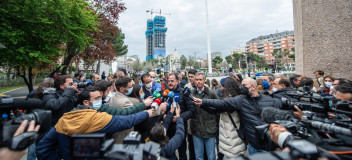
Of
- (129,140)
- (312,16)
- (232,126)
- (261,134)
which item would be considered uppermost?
(312,16)

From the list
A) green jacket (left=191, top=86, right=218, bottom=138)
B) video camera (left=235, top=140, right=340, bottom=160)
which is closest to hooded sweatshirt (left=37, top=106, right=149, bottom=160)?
green jacket (left=191, top=86, right=218, bottom=138)

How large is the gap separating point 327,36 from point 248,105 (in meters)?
12.4

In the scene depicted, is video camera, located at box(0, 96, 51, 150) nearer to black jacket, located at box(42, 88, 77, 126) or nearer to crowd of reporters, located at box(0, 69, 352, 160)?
crowd of reporters, located at box(0, 69, 352, 160)

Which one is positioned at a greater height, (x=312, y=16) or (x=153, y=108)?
(x=312, y=16)

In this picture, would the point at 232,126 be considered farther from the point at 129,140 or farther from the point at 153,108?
the point at 129,140

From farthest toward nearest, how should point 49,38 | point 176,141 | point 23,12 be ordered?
point 49,38
point 23,12
point 176,141

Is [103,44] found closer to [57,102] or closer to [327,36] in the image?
[57,102]

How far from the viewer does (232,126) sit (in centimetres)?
269

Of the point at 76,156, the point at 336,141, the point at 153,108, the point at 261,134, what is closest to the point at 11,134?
the point at 76,156

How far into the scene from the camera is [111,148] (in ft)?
3.52

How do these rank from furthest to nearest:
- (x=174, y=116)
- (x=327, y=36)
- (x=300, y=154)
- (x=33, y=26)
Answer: (x=327, y=36) < (x=33, y=26) < (x=174, y=116) < (x=300, y=154)

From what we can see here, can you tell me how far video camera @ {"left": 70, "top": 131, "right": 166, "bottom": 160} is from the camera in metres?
1.00

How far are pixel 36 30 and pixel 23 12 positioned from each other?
85 cm

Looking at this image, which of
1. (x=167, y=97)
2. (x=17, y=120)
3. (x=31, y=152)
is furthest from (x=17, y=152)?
(x=31, y=152)
